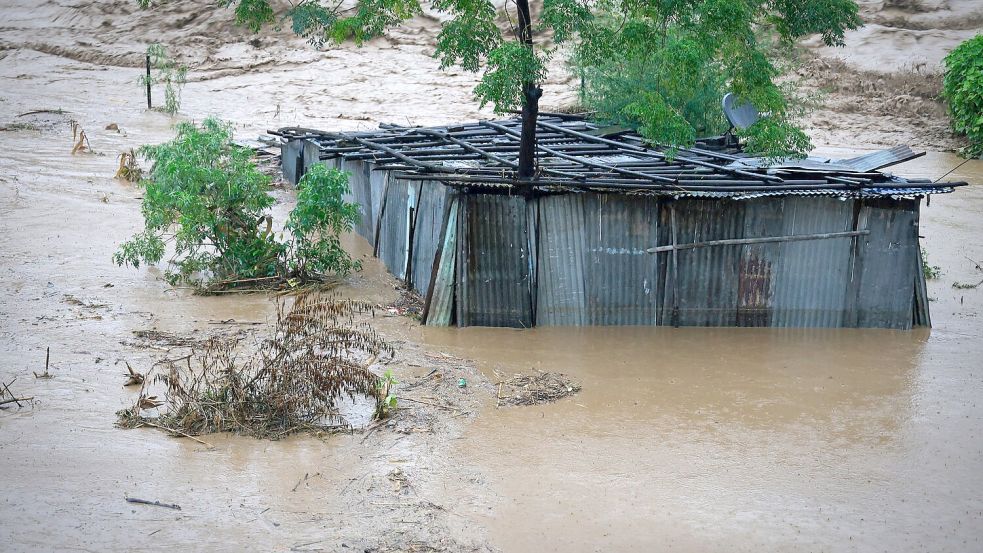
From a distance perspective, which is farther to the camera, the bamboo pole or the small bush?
the small bush

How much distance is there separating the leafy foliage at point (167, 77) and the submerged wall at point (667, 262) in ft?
44.3

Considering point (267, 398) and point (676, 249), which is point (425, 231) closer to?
point (676, 249)

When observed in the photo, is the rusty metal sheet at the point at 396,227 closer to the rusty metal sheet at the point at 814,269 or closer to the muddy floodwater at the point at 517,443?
the muddy floodwater at the point at 517,443

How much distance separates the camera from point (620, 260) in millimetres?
9352

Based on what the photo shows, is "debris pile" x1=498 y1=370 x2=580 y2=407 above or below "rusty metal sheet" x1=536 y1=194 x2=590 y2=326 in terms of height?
below

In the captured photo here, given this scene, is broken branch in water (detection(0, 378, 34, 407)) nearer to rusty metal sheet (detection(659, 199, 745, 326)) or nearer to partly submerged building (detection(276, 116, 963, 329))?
partly submerged building (detection(276, 116, 963, 329))

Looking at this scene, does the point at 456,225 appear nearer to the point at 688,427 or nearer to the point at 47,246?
the point at 688,427

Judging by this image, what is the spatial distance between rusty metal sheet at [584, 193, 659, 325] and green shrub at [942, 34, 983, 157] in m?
11.9

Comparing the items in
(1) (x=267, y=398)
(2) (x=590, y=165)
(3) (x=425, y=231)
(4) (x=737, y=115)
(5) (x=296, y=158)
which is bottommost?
(1) (x=267, y=398)

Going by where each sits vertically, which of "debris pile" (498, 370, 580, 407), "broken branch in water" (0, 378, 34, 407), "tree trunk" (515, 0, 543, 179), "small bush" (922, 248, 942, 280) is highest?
"tree trunk" (515, 0, 543, 179)

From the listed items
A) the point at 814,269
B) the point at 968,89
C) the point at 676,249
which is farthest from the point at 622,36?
the point at 968,89

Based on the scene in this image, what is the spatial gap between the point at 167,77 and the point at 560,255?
49.6ft

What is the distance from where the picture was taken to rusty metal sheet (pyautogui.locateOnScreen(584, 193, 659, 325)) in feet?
30.4

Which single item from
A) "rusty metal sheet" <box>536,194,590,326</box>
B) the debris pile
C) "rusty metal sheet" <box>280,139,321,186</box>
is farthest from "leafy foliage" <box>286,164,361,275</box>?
"rusty metal sheet" <box>280,139,321,186</box>
